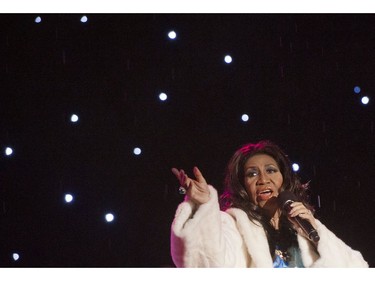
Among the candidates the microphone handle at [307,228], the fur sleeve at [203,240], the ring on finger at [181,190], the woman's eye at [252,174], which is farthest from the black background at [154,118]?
the microphone handle at [307,228]

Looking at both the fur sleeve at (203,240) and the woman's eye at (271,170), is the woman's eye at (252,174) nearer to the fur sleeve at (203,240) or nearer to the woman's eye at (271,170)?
the woman's eye at (271,170)

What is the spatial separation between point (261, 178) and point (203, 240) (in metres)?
0.43

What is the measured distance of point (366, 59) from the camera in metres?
2.77

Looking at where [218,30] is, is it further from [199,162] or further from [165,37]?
[199,162]

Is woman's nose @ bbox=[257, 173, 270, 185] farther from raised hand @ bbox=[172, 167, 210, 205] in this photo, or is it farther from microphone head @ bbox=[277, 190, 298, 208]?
raised hand @ bbox=[172, 167, 210, 205]

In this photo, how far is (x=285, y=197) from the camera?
7.76 ft

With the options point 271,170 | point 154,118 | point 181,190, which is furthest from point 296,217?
point 154,118

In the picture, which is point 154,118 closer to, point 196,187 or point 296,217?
point 196,187

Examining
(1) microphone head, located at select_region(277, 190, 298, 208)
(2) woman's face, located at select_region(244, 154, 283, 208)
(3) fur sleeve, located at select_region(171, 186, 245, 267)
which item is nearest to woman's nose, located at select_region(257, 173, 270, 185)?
(2) woman's face, located at select_region(244, 154, 283, 208)

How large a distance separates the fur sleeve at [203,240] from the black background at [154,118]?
27 cm

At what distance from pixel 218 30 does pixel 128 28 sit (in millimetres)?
440

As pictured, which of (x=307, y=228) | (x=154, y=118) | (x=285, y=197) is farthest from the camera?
(x=154, y=118)

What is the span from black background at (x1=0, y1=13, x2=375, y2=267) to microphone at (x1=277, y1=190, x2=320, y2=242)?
1.06 feet
